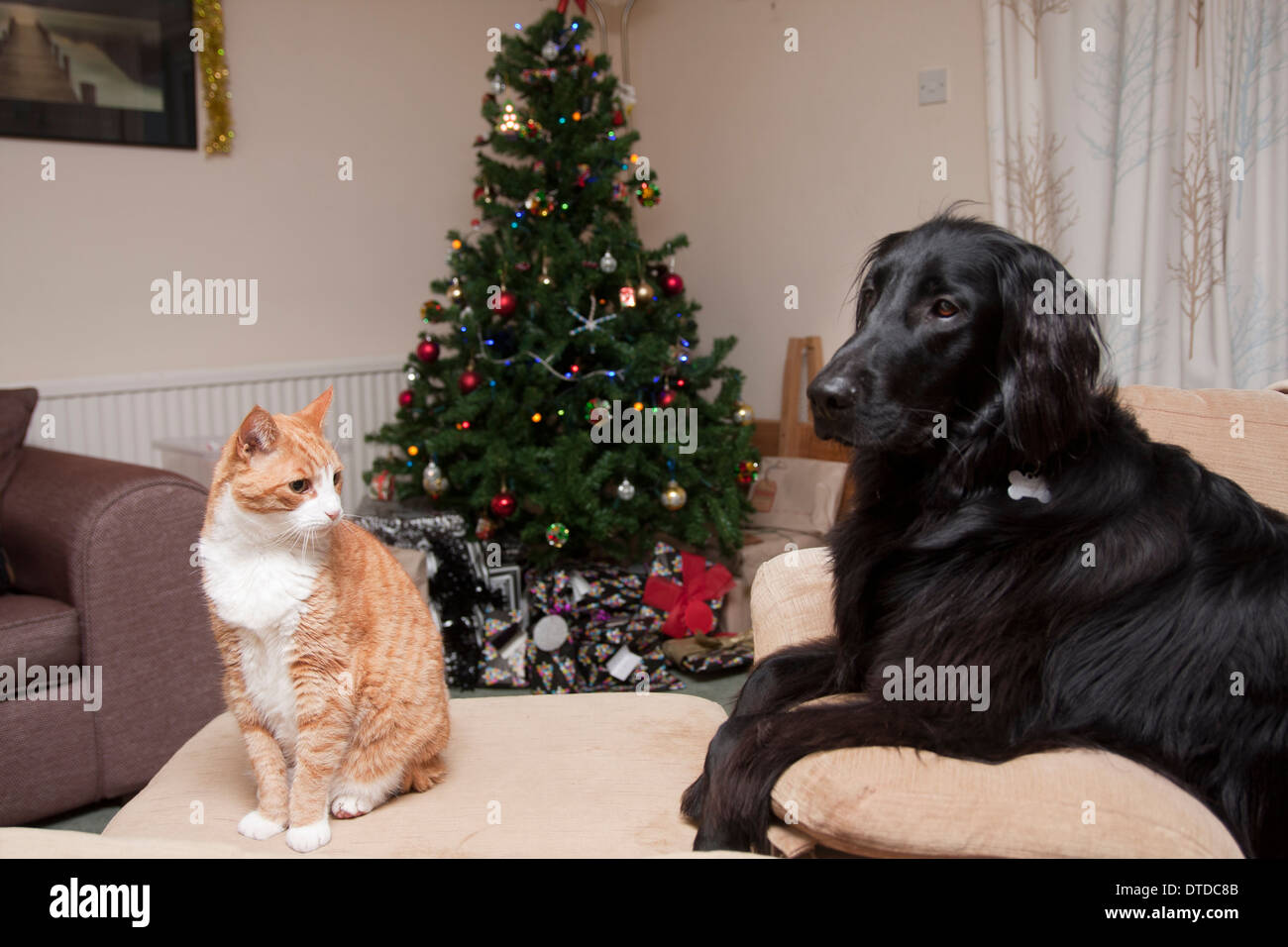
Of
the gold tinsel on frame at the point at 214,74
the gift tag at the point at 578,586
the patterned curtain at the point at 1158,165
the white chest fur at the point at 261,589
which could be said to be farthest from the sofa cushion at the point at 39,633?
the patterned curtain at the point at 1158,165

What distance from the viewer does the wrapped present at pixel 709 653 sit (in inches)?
113

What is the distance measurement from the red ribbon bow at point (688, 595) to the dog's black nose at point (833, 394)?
186cm

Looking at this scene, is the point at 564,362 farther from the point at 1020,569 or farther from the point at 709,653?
the point at 1020,569

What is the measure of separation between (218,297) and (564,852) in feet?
9.92

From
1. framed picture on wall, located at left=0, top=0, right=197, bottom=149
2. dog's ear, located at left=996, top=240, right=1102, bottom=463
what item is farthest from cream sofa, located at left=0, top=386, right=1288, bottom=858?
framed picture on wall, located at left=0, top=0, right=197, bottom=149

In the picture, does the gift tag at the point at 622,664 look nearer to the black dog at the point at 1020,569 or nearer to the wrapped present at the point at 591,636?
the wrapped present at the point at 591,636

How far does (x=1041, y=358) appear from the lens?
1074 mm

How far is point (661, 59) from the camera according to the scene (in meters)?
4.18

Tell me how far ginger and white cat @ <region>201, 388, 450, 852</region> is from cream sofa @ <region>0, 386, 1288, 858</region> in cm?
5

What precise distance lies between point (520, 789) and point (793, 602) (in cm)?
47

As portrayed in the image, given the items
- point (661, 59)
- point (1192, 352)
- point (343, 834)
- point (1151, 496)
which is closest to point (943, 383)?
point (1151, 496)

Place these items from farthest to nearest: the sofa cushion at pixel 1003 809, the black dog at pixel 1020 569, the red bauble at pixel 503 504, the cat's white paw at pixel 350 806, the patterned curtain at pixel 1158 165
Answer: the red bauble at pixel 503 504
the patterned curtain at pixel 1158 165
the cat's white paw at pixel 350 806
the black dog at pixel 1020 569
the sofa cushion at pixel 1003 809

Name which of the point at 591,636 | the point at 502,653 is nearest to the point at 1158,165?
the point at 591,636
